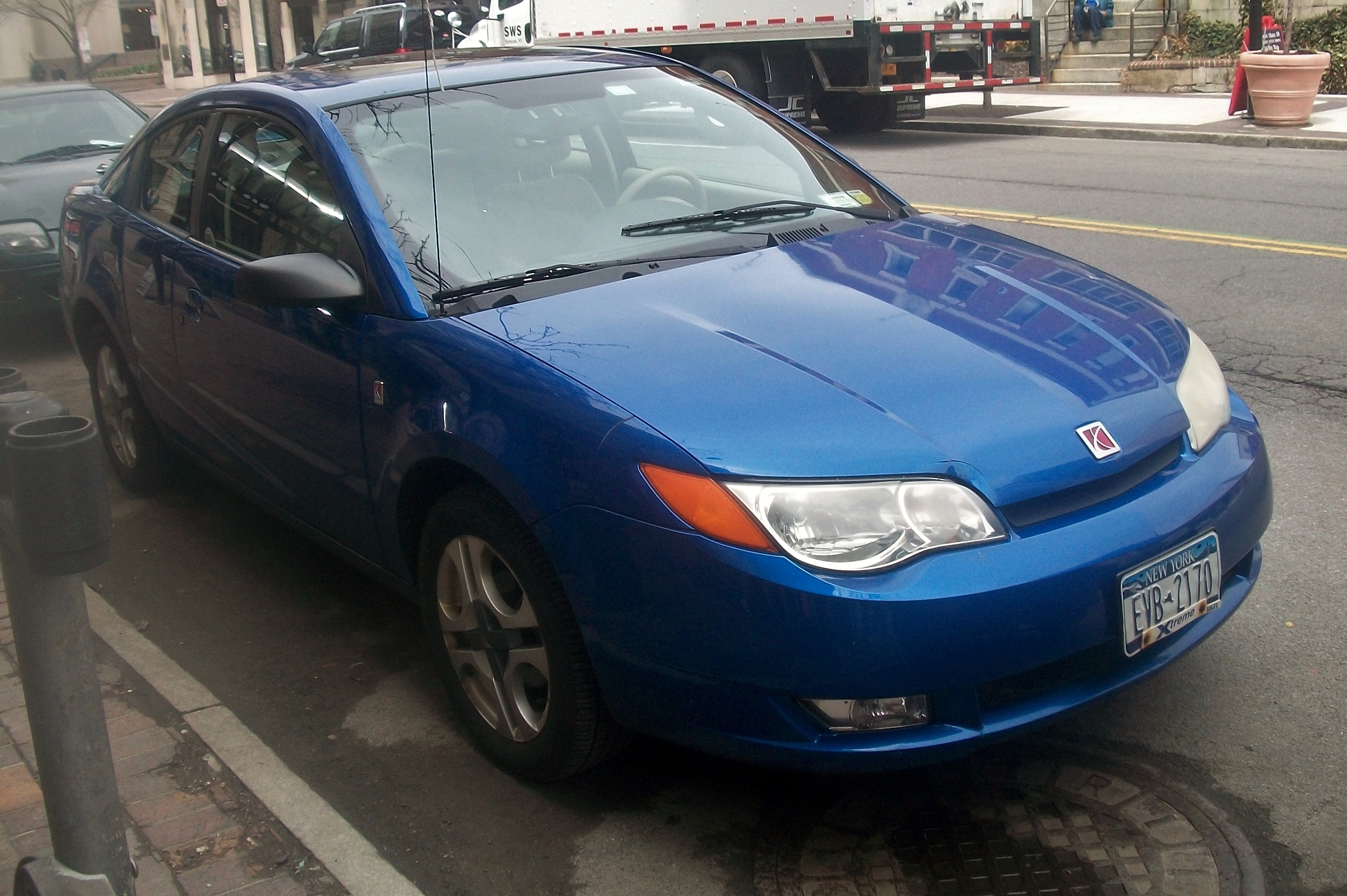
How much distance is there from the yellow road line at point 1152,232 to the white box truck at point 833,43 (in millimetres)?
6070

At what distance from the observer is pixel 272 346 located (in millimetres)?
3785

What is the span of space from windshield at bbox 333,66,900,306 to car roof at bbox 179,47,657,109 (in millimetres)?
51

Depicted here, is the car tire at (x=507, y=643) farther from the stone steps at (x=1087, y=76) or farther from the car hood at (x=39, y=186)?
the stone steps at (x=1087, y=76)

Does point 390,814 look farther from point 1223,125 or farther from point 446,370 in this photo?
point 1223,125

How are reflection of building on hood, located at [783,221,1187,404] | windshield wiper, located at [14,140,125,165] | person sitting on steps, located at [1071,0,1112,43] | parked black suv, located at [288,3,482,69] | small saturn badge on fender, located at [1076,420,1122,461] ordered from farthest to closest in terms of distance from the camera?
parked black suv, located at [288,3,482,69]
person sitting on steps, located at [1071,0,1112,43]
windshield wiper, located at [14,140,125,165]
reflection of building on hood, located at [783,221,1187,404]
small saturn badge on fender, located at [1076,420,1122,461]

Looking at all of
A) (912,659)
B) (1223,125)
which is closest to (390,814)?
(912,659)

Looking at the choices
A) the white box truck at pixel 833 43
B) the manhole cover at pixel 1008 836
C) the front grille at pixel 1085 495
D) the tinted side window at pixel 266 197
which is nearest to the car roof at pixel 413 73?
the tinted side window at pixel 266 197

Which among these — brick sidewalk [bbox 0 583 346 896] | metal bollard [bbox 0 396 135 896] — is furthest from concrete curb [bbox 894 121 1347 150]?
metal bollard [bbox 0 396 135 896]

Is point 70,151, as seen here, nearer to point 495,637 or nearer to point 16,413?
point 495,637

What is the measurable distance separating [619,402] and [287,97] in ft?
5.88

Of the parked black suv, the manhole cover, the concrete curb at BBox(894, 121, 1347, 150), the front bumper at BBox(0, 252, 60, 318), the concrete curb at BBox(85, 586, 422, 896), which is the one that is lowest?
the manhole cover

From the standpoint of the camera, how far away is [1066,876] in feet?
8.93

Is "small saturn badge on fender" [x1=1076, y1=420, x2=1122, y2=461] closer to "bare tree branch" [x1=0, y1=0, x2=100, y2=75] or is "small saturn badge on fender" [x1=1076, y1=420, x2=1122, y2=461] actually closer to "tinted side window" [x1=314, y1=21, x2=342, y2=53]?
"tinted side window" [x1=314, y1=21, x2=342, y2=53]

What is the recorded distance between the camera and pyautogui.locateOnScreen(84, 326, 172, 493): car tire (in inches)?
201
